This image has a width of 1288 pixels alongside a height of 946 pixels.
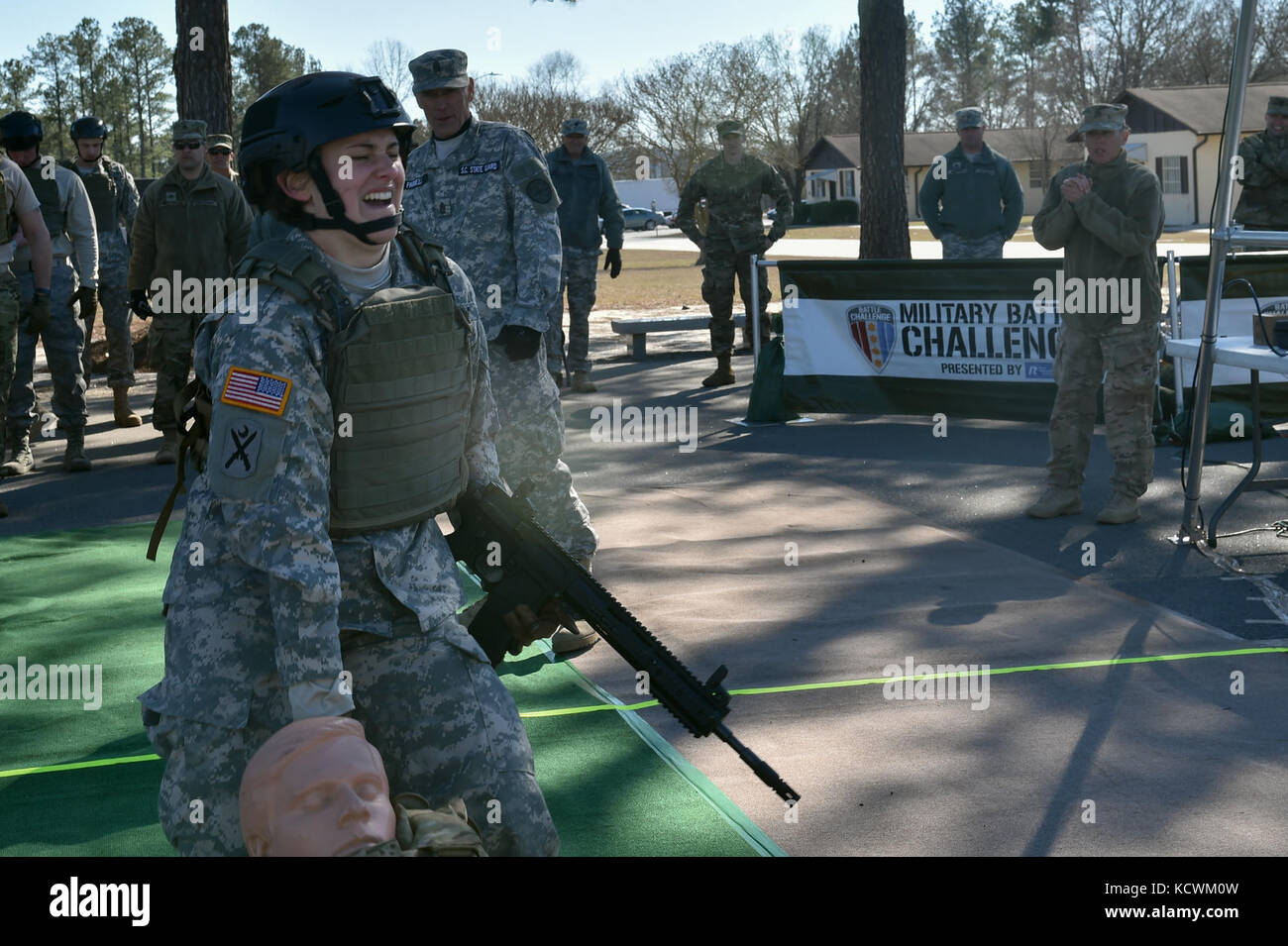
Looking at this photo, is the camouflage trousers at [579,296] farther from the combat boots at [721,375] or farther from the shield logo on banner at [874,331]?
the shield logo on banner at [874,331]

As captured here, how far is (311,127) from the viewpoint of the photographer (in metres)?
2.78

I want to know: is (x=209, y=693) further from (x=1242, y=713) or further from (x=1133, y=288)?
(x=1133, y=288)

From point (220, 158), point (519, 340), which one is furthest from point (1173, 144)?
point (519, 340)

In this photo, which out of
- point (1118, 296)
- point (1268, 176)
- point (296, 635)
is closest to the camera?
point (296, 635)

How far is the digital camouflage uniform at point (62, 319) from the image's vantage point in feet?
34.1

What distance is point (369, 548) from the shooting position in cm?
284

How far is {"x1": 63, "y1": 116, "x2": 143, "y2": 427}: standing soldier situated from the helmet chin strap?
399 inches

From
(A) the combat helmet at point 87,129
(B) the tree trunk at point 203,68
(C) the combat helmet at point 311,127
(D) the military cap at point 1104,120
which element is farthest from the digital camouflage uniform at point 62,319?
(C) the combat helmet at point 311,127

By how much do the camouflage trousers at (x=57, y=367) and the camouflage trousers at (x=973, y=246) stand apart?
738 cm

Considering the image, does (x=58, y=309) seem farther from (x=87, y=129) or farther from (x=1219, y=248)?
(x=1219, y=248)

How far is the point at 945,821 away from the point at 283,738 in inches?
97.5

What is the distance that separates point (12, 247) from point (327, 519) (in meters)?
6.91

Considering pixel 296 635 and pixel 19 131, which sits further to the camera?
pixel 19 131
